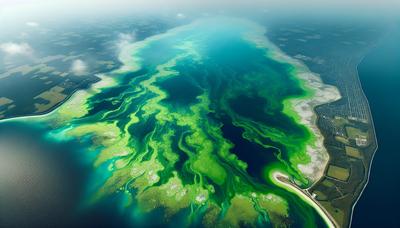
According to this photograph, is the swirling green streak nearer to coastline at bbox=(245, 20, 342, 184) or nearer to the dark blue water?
coastline at bbox=(245, 20, 342, 184)

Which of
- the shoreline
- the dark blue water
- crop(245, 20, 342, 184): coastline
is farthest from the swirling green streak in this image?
the dark blue water

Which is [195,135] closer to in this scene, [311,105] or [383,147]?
[311,105]

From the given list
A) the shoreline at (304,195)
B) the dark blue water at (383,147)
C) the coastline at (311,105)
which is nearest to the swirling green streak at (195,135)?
the coastline at (311,105)

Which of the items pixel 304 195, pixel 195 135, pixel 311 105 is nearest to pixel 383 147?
pixel 311 105

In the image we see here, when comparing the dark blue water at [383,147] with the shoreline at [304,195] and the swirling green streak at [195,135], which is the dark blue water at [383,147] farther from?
the swirling green streak at [195,135]

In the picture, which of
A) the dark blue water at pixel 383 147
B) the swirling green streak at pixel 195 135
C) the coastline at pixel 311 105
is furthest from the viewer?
the coastline at pixel 311 105

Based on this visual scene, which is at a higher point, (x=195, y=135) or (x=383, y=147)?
(x=383, y=147)
